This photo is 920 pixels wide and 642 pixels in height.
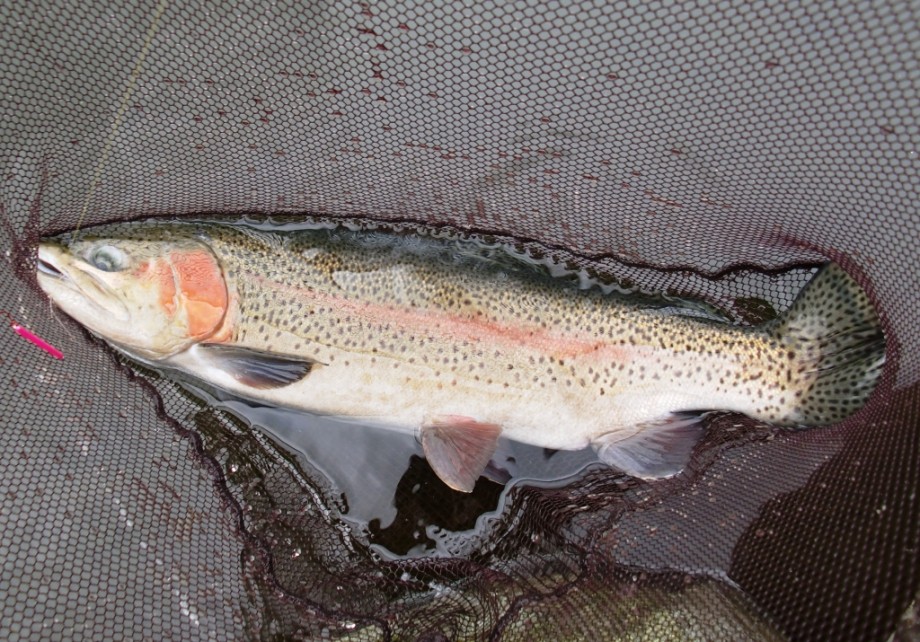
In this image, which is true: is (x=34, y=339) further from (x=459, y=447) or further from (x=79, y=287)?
(x=459, y=447)

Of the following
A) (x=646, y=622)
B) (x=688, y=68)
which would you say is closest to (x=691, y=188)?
(x=688, y=68)

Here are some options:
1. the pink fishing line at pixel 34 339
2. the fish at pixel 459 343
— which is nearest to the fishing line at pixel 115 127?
the fish at pixel 459 343

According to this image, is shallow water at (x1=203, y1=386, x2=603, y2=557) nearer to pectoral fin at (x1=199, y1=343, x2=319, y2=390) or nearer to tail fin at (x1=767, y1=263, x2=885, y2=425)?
pectoral fin at (x1=199, y1=343, x2=319, y2=390)

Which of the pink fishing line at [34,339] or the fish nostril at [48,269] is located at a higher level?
the fish nostril at [48,269]

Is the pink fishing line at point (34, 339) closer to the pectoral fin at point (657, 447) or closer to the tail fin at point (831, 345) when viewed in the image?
the pectoral fin at point (657, 447)

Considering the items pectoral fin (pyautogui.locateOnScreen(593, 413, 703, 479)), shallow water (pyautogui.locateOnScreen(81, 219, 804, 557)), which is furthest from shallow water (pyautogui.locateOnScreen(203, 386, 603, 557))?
pectoral fin (pyautogui.locateOnScreen(593, 413, 703, 479))

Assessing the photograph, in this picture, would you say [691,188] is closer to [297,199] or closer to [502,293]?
[502,293]

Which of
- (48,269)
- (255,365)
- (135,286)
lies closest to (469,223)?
(255,365)
